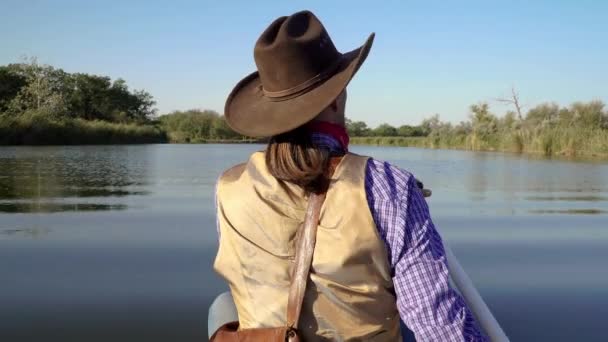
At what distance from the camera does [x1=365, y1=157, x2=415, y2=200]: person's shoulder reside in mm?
1431

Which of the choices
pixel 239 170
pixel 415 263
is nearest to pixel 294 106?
pixel 239 170

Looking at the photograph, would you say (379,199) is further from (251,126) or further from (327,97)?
(251,126)

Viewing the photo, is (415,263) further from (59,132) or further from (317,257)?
(59,132)

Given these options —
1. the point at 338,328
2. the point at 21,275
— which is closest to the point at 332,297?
the point at 338,328

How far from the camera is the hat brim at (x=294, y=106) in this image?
154cm

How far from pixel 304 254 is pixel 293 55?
1.74ft

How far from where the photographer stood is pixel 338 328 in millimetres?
1514

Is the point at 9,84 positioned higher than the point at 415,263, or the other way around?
the point at 9,84

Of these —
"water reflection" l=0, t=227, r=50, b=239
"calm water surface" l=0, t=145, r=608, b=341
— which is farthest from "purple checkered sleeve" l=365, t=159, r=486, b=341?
"water reflection" l=0, t=227, r=50, b=239

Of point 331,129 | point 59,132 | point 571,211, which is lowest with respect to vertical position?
point 571,211

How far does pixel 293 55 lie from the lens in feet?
5.24

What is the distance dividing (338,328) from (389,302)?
14cm

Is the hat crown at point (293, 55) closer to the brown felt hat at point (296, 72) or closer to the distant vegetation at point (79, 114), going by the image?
the brown felt hat at point (296, 72)

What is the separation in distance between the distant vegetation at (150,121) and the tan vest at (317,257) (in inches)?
988
